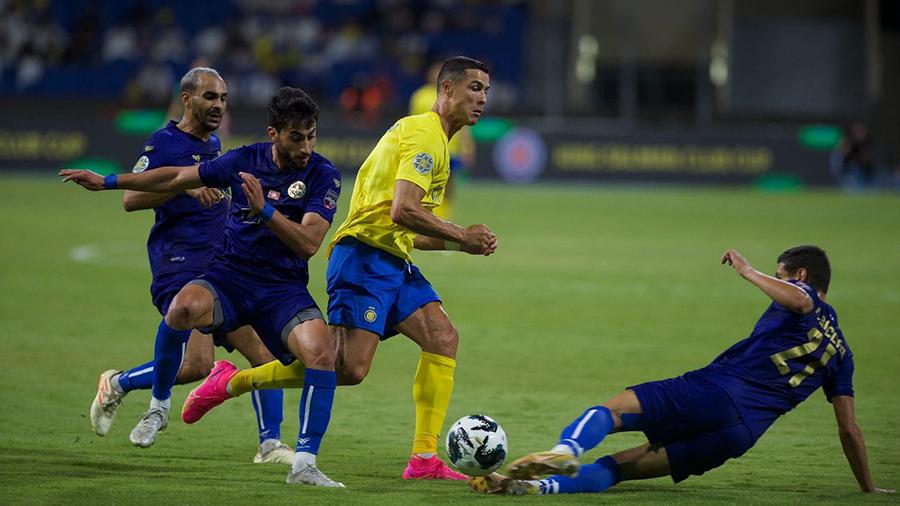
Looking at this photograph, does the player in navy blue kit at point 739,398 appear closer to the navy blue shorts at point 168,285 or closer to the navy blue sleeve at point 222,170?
the navy blue sleeve at point 222,170

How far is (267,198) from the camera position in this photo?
682cm

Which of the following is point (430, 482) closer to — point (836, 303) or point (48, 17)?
point (836, 303)

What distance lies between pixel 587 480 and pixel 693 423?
0.60m

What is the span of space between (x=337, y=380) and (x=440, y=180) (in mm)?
1187

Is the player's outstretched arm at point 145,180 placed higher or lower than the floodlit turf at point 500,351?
higher

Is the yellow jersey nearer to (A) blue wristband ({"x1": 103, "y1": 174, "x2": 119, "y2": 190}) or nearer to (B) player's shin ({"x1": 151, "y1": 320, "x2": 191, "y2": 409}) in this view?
(B) player's shin ({"x1": 151, "y1": 320, "x2": 191, "y2": 409})

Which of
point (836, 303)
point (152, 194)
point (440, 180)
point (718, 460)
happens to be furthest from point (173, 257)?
point (836, 303)

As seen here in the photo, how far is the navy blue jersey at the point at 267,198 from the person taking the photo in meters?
6.80

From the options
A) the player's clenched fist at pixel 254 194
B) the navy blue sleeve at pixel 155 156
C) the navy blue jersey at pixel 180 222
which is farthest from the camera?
the navy blue jersey at pixel 180 222

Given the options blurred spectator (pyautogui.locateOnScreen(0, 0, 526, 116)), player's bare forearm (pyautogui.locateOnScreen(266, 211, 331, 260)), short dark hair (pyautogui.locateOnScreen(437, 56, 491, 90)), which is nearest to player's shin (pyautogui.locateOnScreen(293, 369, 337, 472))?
player's bare forearm (pyautogui.locateOnScreen(266, 211, 331, 260))

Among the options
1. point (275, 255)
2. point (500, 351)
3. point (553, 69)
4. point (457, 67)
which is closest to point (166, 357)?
point (275, 255)

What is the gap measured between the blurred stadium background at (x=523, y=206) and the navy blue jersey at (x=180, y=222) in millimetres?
1078

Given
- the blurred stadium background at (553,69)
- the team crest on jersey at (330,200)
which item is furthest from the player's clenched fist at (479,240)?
the blurred stadium background at (553,69)

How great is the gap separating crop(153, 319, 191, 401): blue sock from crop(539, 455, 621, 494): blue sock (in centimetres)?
204
